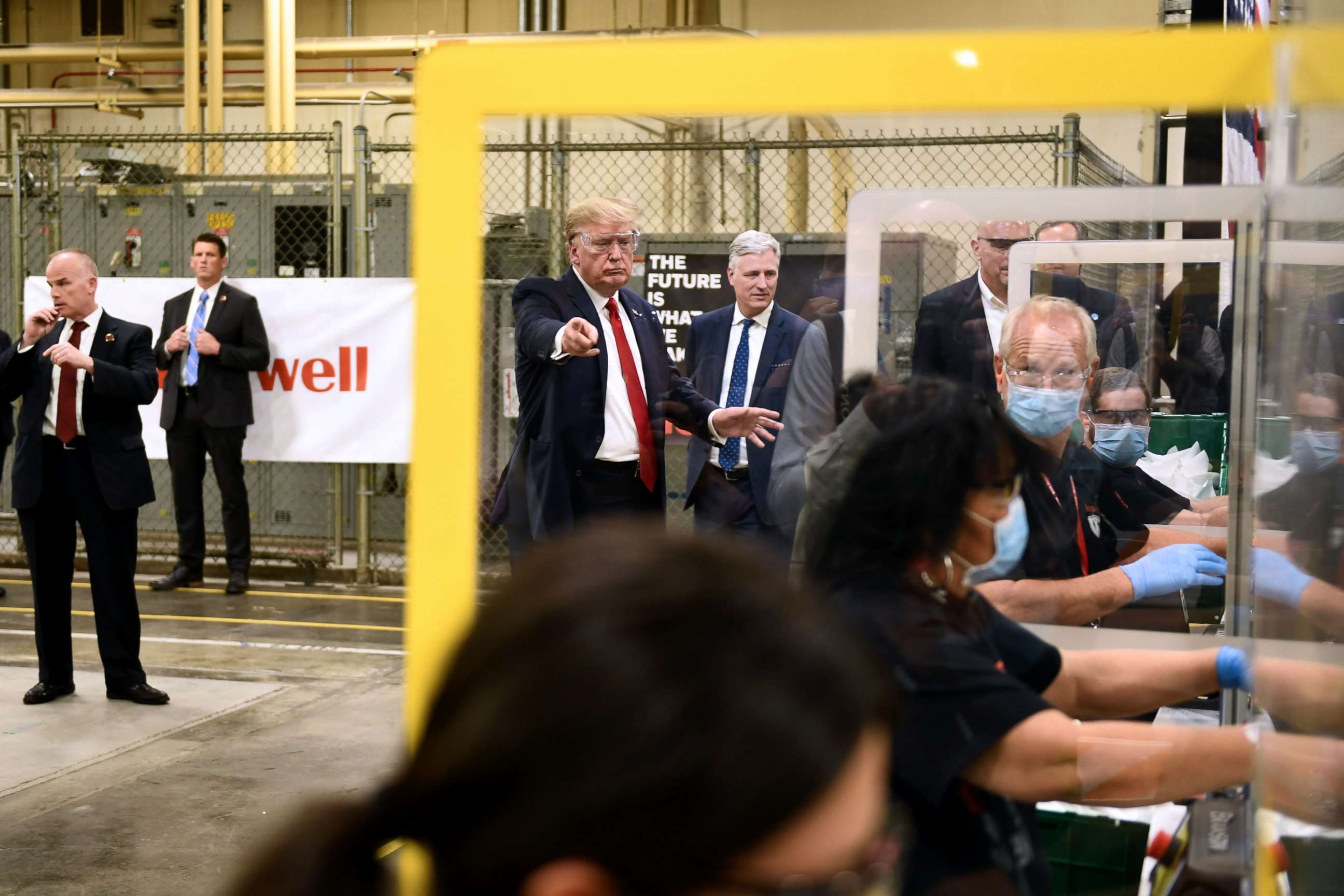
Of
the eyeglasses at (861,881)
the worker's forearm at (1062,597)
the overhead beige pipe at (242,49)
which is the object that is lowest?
the worker's forearm at (1062,597)

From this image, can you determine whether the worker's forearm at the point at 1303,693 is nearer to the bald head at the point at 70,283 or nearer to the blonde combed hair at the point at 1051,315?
the blonde combed hair at the point at 1051,315

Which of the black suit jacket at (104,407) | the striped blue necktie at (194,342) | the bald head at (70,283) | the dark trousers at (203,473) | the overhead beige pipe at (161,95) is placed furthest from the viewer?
the overhead beige pipe at (161,95)

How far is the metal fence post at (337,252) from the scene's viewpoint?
806 centimetres

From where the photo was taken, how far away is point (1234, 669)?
1.86 m

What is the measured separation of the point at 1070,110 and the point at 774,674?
132 cm

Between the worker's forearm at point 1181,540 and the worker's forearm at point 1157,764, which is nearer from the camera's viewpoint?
the worker's forearm at point 1157,764

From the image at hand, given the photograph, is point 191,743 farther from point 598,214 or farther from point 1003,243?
point 1003,243

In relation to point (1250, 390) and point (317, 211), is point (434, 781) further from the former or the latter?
point (317, 211)

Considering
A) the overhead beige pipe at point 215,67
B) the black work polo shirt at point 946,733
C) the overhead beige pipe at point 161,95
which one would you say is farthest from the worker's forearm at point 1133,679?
the overhead beige pipe at point 161,95

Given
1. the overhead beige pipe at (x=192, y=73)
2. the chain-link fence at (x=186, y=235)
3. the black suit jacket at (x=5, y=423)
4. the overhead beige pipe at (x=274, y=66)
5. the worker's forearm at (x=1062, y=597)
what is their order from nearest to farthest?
the worker's forearm at (x=1062, y=597) < the black suit jacket at (x=5, y=423) < the chain-link fence at (x=186, y=235) < the overhead beige pipe at (x=274, y=66) < the overhead beige pipe at (x=192, y=73)

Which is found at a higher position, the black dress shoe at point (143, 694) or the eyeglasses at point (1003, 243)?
the eyeglasses at point (1003, 243)

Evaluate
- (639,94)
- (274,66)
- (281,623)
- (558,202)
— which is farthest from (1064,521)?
(274,66)

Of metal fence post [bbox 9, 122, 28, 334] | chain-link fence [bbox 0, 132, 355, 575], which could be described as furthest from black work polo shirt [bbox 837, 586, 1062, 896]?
metal fence post [bbox 9, 122, 28, 334]

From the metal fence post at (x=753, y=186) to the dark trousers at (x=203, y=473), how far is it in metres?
6.16
